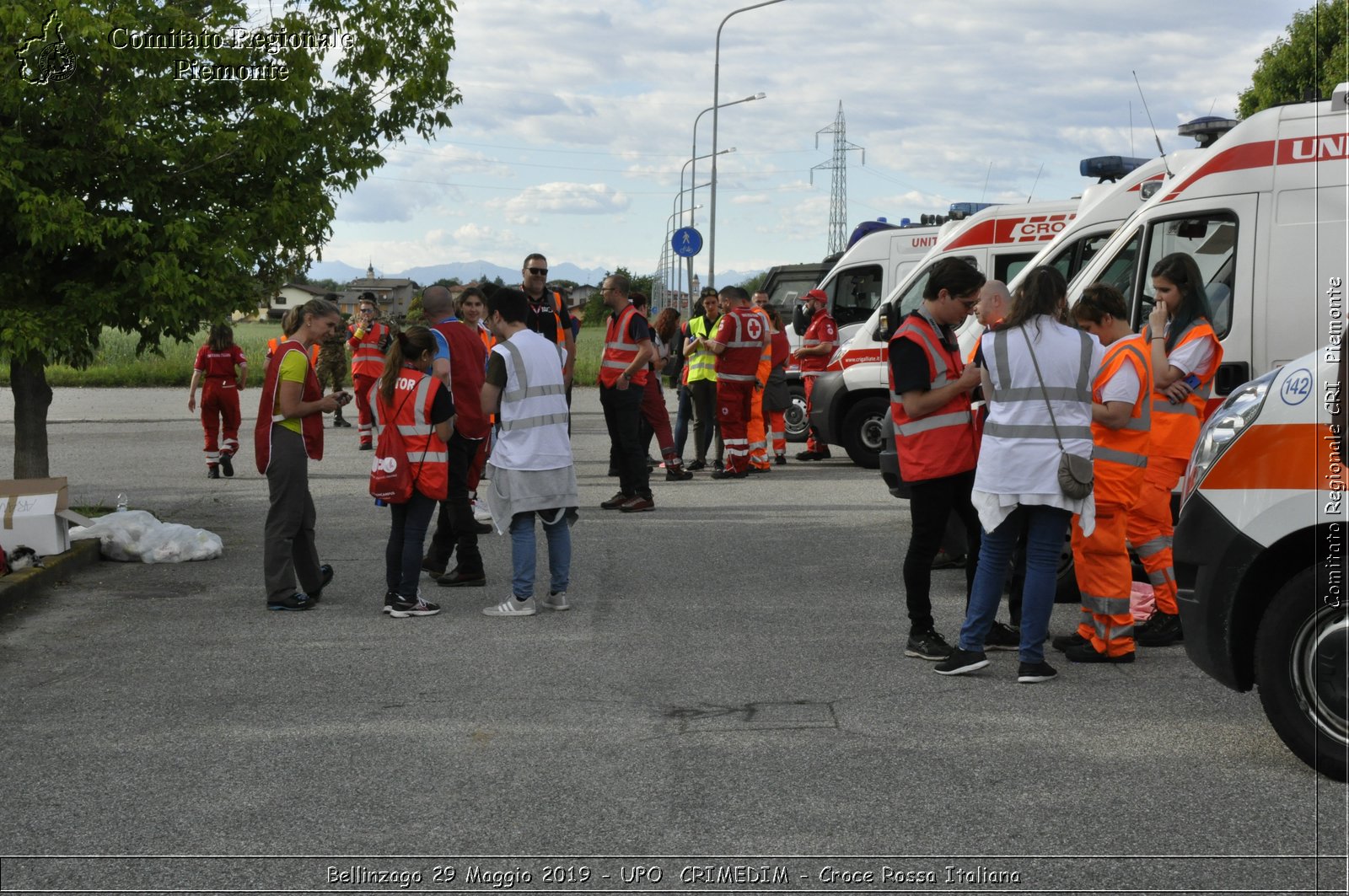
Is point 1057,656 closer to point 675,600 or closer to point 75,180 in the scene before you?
point 675,600

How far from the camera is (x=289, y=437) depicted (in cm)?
805

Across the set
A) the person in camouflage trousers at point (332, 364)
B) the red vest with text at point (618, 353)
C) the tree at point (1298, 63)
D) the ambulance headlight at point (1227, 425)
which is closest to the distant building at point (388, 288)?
the tree at point (1298, 63)

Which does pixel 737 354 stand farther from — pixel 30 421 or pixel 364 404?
pixel 30 421

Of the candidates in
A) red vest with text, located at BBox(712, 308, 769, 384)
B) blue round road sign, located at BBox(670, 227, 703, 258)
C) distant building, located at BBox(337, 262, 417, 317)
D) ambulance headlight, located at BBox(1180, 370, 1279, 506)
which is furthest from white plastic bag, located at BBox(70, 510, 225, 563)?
distant building, located at BBox(337, 262, 417, 317)

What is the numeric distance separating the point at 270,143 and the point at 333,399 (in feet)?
8.99

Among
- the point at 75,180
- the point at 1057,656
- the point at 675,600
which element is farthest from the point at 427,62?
the point at 1057,656

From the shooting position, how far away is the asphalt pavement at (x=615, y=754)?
4141 mm

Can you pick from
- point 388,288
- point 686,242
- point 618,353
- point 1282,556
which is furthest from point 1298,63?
point 388,288

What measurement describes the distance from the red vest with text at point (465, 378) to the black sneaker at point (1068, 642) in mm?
4224

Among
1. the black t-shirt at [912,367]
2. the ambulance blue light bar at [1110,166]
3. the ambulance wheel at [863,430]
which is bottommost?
the ambulance wheel at [863,430]

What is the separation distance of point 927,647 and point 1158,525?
4.66ft

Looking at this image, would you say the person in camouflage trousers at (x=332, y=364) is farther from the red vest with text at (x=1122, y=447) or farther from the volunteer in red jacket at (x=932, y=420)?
the red vest with text at (x=1122, y=447)

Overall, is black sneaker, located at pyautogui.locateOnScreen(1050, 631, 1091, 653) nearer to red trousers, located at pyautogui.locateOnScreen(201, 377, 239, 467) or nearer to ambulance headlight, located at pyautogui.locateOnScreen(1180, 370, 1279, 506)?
ambulance headlight, located at pyautogui.locateOnScreen(1180, 370, 1279, 506)

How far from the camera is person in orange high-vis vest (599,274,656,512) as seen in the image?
477 inches
